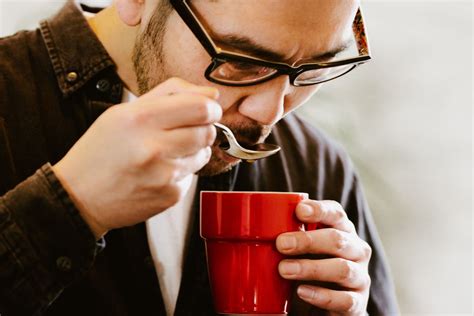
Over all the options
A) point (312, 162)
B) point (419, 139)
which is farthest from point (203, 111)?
point (419, 139)

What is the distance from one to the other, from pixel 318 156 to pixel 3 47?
0.77 m

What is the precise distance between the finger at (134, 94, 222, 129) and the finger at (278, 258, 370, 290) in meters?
0.34

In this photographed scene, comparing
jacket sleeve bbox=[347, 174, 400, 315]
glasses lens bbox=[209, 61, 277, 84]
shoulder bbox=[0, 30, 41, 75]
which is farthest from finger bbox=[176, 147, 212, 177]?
jacket sleeve bbox=[347, 174, 400, 315]

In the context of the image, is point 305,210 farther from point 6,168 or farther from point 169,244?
point 6,168

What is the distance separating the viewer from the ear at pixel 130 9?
3.87 ft

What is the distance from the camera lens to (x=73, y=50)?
1277mm

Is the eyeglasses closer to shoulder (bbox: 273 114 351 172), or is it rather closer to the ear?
the ear

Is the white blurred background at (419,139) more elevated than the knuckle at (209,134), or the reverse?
the knuckle at (209,134)

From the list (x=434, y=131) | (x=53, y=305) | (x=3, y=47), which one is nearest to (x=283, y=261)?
(x=53, y=305)

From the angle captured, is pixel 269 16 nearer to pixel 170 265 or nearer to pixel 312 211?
pixel 312 211

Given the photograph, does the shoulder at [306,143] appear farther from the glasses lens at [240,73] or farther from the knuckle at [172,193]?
the knuckle at [172,193]

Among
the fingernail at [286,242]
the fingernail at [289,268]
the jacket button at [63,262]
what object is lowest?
the fingernail at [289,268]

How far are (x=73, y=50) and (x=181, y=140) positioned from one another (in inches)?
24.0

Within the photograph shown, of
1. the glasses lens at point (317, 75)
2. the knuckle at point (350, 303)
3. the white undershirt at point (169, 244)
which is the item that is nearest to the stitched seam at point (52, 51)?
the white undershirt at point (169, 244)
